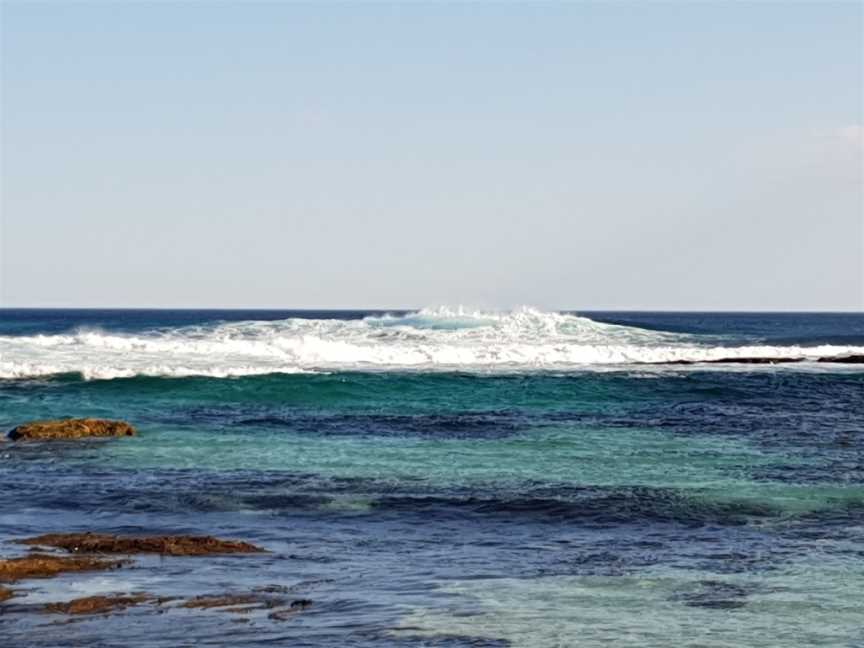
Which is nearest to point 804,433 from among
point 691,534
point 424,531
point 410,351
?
point 691,534

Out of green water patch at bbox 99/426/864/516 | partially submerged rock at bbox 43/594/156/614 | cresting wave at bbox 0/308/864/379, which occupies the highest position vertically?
cresting wave at bbox 0/308/864/379

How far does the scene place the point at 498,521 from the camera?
16969 mm

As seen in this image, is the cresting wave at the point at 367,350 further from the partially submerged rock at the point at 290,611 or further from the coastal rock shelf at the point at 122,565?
the partially submerged rock at the point at 290,611

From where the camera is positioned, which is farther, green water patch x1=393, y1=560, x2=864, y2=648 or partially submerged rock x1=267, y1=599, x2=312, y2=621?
partially submerged rock x1=267, y1=599, x2=312, y2=621

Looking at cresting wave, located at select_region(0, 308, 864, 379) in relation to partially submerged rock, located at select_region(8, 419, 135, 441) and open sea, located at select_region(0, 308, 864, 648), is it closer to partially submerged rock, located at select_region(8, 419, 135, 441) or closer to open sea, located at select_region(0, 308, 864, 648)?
open sea, located at select_region(0, 308, 864, 648)

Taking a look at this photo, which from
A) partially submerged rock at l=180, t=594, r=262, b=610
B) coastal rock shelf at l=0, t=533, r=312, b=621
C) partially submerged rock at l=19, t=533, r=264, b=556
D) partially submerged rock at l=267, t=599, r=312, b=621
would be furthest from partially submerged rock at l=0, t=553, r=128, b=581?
partially submerged rock at l=267, t=599, r=312, b=621

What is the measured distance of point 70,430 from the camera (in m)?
25.5

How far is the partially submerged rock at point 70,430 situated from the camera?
2506 centimetres

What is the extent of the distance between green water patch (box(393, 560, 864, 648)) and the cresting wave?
88.9 feet

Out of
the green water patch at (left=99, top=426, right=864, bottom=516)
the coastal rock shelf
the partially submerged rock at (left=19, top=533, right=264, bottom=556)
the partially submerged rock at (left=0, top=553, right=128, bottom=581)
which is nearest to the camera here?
the coastal rock shelf

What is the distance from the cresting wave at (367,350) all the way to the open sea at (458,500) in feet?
2.29

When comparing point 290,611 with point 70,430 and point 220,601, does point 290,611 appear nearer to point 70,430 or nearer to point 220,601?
point 220,601

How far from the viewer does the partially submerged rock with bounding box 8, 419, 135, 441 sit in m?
25.1

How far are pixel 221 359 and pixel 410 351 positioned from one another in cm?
744
